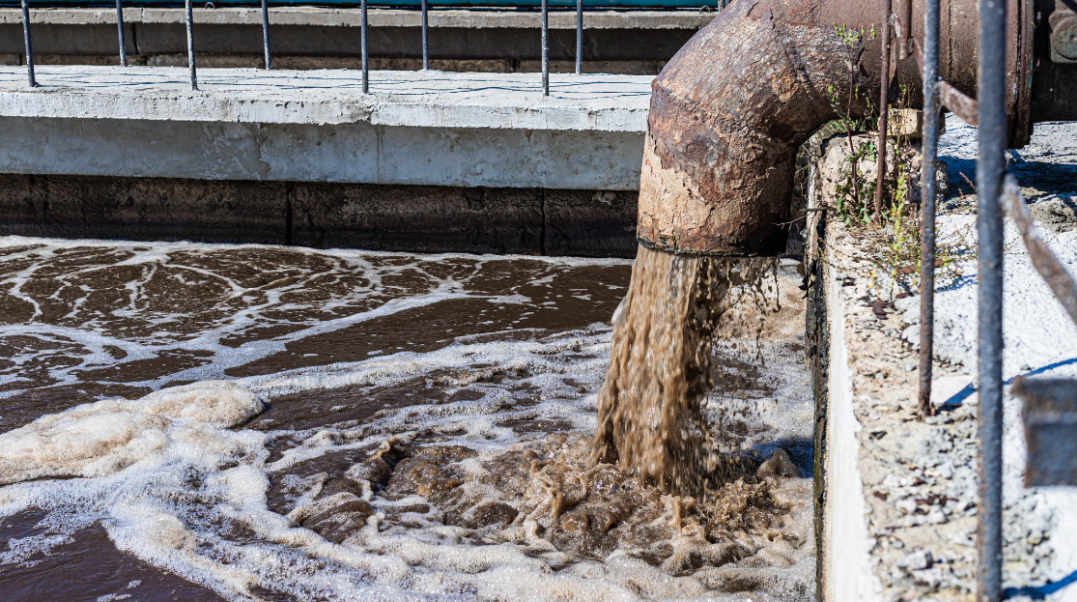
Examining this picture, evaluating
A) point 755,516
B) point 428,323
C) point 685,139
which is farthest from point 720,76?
point 428,323

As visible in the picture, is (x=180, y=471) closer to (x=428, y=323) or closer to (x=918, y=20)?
(x=428, y=323)

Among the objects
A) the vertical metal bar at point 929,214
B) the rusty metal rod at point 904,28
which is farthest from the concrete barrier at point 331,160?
the vertical metal bar at point 929,214

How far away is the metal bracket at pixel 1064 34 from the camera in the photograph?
109 inches

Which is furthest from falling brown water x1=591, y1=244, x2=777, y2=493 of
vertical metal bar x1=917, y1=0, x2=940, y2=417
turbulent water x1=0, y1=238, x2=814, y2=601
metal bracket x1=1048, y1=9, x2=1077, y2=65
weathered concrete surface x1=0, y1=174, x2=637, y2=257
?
weathered concrete surface x1=0, y1=174, x2=637, y2=257

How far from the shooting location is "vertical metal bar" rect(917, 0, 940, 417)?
1.75 metres

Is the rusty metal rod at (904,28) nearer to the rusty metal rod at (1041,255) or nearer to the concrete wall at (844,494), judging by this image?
the concrete wall at (844,494)

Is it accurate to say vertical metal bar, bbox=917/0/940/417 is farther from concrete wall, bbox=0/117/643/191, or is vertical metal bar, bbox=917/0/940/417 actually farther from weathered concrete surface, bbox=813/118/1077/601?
concrete wall, bbox=0/117/643/191

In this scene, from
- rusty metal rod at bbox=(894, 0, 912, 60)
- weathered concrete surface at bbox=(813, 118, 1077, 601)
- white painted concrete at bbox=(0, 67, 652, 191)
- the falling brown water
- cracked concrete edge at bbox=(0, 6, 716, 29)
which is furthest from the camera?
cracked concrete edge at bbox=(0, 6, 716, 29)

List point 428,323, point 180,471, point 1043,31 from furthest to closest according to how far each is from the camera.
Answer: point 428,323 < point 180,471 < point 1043,31

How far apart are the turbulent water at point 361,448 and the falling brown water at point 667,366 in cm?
8

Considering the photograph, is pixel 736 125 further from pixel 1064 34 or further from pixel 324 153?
pixel 324 153

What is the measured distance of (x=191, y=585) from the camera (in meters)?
2.90

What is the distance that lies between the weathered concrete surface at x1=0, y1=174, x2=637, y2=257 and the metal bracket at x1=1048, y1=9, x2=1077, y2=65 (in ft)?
13.3

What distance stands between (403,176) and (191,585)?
4.15m
